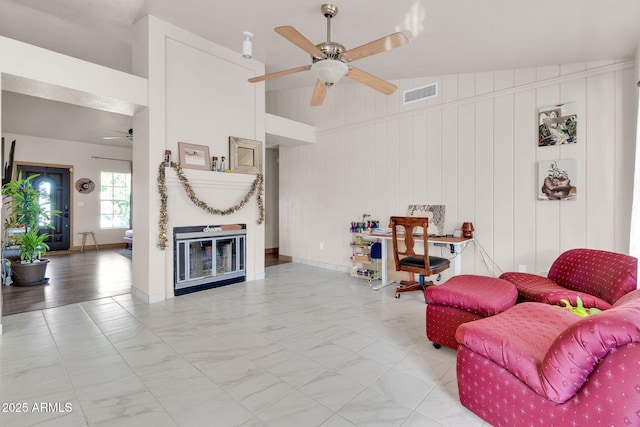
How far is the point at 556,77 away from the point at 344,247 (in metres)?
3.74

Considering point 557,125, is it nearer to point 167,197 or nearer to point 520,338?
point 520,338

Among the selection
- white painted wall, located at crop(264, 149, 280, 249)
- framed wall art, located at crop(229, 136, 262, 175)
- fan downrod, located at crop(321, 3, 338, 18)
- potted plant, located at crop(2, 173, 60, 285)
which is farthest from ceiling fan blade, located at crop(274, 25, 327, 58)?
white painted wall, located at crop(264, 149, 280, 249)

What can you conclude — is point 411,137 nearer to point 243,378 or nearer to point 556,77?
point 556,77

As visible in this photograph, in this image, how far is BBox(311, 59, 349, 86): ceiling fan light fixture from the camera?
2.63 m

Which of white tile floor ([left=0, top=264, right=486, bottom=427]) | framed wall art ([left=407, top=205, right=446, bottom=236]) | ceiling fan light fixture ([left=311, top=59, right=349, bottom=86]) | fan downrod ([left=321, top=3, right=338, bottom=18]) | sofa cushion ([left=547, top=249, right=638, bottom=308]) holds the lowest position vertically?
white tile floor ([left=0, top=264, right=486, bottom=427])

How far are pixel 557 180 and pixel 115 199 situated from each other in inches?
387

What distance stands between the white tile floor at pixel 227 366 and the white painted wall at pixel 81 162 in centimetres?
570

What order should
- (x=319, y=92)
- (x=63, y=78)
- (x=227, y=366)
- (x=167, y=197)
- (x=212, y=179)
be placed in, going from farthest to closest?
(x=212, y=179)
(x=167, y=197)
(x=319, y=92)
(x=63, y=78)
(x=227, y=366)

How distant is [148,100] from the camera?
12.3 feet

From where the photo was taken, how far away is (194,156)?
4180mm

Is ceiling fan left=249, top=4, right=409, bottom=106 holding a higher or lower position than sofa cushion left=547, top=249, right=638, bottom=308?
higher

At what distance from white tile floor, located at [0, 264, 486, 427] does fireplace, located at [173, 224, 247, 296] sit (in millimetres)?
547

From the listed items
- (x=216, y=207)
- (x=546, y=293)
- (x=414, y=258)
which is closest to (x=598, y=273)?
(x=546, y=293)

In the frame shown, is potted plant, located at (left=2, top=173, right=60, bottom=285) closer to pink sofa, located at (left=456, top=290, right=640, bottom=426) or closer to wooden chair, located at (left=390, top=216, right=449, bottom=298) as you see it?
wooden chair, located at (left=390, top=216, right=449, bottom=298)
